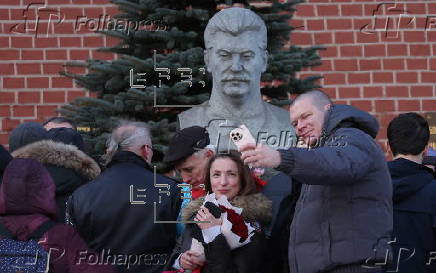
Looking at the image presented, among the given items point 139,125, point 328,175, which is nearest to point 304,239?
point 328,175

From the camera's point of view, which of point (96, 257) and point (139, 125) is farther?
point (139, 125)

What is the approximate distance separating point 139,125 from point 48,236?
106cm

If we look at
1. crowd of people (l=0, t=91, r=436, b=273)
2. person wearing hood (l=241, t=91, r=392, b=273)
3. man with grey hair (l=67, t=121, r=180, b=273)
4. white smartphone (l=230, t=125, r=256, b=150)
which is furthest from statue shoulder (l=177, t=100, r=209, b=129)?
white smartphone (l=230, t=125, r=256, b=150)

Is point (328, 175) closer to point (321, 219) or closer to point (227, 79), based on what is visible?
point (321, 219)

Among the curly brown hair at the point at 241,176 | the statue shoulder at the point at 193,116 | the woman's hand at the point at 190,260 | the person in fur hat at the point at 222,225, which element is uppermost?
the statue shoulder at the point at 193,116

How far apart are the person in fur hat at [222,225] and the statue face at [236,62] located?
5.19 ft

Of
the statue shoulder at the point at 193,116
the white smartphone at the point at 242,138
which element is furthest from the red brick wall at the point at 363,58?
the white smartphone at the point at 242,138

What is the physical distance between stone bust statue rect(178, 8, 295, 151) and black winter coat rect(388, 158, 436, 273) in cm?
156

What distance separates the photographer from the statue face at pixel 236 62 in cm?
636

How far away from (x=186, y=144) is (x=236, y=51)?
1.34 meters

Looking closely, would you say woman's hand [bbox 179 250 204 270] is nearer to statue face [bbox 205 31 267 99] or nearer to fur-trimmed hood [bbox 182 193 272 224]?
fur-trimmed hood [bbox 182 193 272 224]

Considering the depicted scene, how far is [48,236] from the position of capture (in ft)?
14.1

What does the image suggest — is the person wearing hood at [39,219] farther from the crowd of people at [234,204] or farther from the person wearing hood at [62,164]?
the person wearing hood at [62,164]

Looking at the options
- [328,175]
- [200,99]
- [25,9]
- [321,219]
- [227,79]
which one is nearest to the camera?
[328,175]
